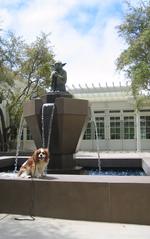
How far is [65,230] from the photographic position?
20.1ft

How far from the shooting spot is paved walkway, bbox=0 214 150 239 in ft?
19.0

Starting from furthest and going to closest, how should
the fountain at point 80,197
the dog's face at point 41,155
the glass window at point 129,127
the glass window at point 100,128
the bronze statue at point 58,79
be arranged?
the glass window at point 100,128 → the glass window at point 129,127 → the bronze statue at point 58,79 → the dog's face at point 41,155 → the fountain at point 80,197

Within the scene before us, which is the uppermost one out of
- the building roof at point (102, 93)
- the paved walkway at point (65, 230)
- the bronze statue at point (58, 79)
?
the building roof at point (102, 93)

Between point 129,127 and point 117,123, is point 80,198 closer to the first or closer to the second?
point 129,127

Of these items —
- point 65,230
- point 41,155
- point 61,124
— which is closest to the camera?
point 65,230

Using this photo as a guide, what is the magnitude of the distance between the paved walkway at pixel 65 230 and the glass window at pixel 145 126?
27.3 m

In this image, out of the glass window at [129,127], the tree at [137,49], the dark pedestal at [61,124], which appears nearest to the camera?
the dark pedestal at [61,124]

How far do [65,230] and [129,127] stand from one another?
28049 millimetres

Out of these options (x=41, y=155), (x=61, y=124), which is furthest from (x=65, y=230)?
(x=61, y=124)

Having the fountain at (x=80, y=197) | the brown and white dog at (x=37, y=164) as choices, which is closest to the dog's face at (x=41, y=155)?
the brown and white dog at (x=37, y=164)

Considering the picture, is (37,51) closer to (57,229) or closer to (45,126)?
(45,126)

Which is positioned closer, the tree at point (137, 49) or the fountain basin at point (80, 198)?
the fountain basin at point (80, 198)

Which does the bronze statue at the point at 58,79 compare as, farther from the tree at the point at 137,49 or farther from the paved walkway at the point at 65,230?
the tree at the point at 137,49

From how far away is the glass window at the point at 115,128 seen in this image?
34.0 metres
